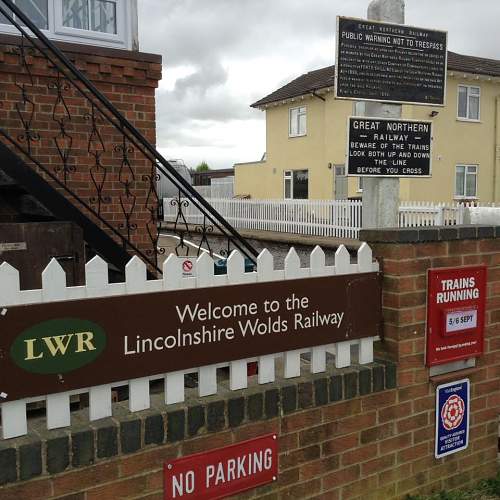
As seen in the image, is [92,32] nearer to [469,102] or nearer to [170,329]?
[170,329]

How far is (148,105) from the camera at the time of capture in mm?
6184

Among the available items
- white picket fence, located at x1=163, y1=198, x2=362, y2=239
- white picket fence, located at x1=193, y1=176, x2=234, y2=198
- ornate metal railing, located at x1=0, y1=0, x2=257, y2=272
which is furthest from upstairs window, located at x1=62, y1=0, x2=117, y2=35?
white picket fence, located at x1=193, y1=176, x2=234, y2=198

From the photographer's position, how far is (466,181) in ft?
71.8

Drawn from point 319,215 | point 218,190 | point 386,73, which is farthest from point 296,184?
point 386,73

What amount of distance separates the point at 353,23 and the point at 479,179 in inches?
783

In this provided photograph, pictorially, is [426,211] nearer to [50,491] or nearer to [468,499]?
[468,499]

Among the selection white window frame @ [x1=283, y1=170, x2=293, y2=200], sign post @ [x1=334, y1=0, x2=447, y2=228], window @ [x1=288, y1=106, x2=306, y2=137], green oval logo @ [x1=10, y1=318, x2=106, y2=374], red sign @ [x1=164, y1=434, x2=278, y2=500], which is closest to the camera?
green oval logo @ [x1=10, y1=318, x2=106, y2=374]

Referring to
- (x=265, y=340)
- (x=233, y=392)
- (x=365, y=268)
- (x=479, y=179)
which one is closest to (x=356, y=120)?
(x=365, y=268)

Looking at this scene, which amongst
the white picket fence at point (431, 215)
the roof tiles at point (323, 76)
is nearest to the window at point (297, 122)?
the roof tiles at point (323, 76)

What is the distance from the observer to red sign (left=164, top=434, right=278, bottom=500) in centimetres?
273

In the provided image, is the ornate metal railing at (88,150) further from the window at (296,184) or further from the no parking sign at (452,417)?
the window at (296,184)

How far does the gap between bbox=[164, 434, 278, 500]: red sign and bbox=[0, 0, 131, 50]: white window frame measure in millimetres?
4823

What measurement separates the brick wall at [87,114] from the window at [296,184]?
62.0 ft

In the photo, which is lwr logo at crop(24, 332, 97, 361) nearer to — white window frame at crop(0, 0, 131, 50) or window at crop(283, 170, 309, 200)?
white window frame at crop(0, 0, 131, 50)
